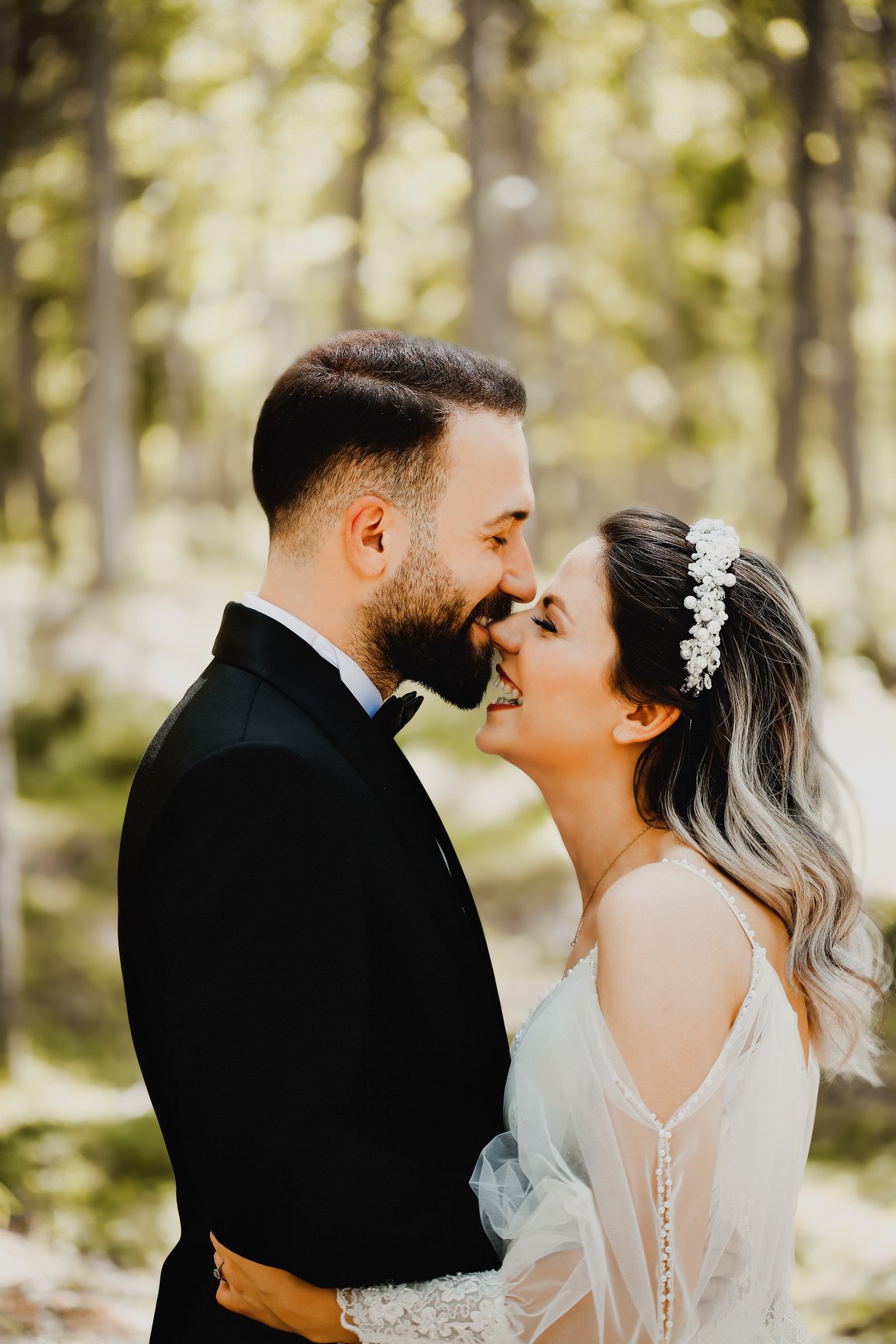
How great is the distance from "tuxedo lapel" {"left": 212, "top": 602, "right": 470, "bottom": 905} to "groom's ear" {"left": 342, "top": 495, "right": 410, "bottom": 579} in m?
0.20

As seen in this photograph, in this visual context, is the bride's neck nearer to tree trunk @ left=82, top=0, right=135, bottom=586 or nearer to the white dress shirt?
the white dress shirt

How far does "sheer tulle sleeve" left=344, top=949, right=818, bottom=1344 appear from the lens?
185cm

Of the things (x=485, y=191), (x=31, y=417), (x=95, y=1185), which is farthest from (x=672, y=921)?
(x=31, y=417)

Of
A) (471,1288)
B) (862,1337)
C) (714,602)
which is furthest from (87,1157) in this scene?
(714,602)

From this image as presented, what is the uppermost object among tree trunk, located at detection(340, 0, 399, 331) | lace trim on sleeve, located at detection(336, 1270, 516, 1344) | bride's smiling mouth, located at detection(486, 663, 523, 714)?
tree trunk, located at detection(340, 0, 399, 331)

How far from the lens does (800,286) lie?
7.51m

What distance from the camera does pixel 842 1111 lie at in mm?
5398

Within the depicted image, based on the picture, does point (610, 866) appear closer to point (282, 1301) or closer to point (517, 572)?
point (517, 572)

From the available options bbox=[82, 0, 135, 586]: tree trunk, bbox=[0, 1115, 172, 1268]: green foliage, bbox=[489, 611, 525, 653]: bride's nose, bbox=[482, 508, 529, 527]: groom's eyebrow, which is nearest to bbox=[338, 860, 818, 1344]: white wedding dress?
bbox=[489, 611, 525, 653]: bride's nose

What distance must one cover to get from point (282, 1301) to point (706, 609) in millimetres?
1491

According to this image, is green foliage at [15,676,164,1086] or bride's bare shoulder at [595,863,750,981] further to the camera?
green foliage at [15,676,164,1086]

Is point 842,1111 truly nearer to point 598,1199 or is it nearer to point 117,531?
point 598,1199

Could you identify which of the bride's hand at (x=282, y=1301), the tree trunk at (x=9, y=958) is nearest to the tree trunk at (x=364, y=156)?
the tree trunk at (x=9, y=958)

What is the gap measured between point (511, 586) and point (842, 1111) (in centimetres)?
421
